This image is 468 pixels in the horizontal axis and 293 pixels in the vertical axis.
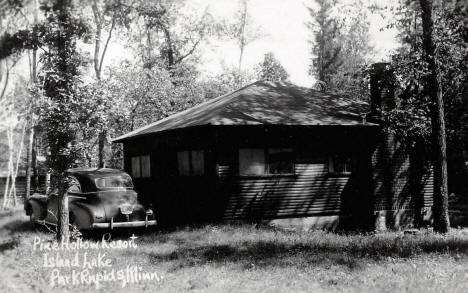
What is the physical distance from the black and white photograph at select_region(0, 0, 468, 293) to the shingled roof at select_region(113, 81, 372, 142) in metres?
0.11

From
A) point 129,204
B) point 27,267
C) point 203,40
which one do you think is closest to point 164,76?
point 203,40

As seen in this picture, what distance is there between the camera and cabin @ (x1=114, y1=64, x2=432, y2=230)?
55.3 feet

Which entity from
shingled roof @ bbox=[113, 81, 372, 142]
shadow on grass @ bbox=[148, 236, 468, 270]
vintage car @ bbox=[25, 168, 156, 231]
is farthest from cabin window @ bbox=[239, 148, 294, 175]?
shadow on grass @ bbox=[148, 236, 468, 270]

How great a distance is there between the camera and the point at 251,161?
56.2 feet

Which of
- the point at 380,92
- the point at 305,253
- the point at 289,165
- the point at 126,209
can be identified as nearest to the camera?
the point at 305,253

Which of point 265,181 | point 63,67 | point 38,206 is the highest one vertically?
point 63,67

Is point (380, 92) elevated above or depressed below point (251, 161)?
above

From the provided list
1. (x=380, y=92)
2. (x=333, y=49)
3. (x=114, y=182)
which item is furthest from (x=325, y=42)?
(x=114, y=182)

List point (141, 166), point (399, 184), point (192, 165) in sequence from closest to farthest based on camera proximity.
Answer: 1. point (192, 165)
2. point (399, 184)
3. point (141, 166)

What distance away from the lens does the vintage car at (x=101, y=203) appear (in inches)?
549

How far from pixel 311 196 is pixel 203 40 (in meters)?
25.6

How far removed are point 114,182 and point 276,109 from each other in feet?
21.7

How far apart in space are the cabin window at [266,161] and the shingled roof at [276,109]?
1183 mm

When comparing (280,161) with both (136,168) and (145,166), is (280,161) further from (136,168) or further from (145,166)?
(136,168)
